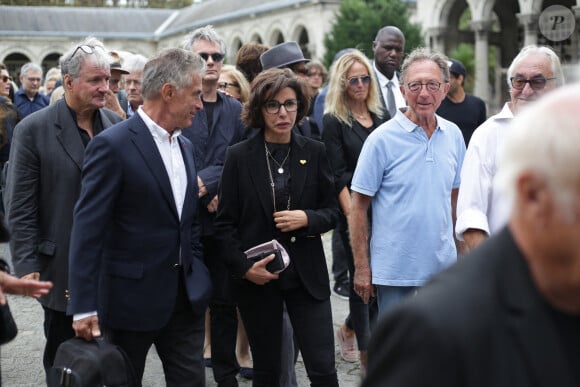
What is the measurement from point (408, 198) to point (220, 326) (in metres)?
1.66

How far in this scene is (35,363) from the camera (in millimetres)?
6539

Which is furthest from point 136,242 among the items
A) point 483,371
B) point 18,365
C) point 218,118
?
point 18,365

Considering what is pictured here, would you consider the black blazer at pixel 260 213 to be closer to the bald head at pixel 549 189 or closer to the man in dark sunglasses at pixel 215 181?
the man in dark sunglasses at pixel 215 181

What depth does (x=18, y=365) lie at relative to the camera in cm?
647

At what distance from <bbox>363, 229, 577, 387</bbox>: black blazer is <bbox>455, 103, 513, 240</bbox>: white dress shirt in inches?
97.2

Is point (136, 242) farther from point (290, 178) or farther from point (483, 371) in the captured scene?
point (483, 371)

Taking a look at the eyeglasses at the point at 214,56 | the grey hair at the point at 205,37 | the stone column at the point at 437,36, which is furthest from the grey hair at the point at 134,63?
the stone column at the point at 437,36

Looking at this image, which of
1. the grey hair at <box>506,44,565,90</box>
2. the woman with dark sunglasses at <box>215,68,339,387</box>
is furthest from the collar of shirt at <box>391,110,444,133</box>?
the grey hair at <box>506,44,565,90</box>

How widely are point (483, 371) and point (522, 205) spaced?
314 millimetres

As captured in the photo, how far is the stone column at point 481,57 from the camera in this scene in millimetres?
38125

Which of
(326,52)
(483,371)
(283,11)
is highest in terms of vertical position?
(283,11)

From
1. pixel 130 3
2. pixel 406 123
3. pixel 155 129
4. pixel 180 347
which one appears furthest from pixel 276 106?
pixel 130 3

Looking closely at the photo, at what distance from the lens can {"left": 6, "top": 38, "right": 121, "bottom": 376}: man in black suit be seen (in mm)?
4477

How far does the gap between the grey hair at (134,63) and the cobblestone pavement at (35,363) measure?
2.29 metres
